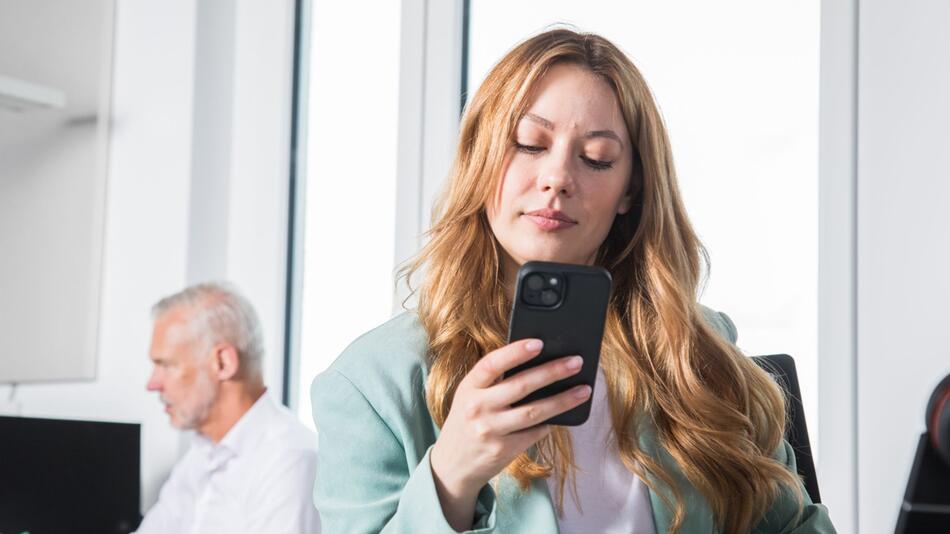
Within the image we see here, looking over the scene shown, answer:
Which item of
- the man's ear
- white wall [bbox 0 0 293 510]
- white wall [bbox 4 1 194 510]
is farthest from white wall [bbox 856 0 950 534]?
white wall [bbox 4 1 194 510]

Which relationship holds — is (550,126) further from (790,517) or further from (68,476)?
(68,476)

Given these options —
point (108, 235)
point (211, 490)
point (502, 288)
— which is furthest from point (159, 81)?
point (502, 288)

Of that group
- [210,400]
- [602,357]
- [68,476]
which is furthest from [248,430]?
[602,357]

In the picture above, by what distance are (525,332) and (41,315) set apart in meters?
2.18

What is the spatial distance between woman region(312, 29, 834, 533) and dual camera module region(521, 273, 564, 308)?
0.29 m

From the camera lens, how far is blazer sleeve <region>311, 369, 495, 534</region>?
1028 mm

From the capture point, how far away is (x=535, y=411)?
0.83 meters

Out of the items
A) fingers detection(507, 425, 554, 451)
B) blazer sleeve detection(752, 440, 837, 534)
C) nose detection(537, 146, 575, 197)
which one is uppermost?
nose detection(537, 146, 575, 197)

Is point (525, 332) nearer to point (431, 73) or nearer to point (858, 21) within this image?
point (858, 21)

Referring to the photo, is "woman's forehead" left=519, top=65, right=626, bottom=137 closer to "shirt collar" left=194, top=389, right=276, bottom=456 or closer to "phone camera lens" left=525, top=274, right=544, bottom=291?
"phone camera lens" left=525, top=274, right=544, bottom=291

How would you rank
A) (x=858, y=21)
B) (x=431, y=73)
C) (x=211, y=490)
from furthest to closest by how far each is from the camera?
1. (x=431, y=73)
2. (x=211, y=490)
3. (x=858, y=21)

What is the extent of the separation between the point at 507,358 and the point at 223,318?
180 centimetres

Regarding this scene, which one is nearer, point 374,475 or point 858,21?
point 374,475

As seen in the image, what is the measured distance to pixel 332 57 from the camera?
2.82 meters
